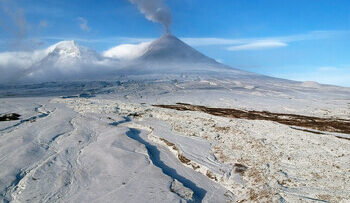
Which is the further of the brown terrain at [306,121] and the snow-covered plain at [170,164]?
Answer: the brown terrain at [306,121]

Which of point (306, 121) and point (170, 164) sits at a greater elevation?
point (170, 164)

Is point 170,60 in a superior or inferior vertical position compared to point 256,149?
superior

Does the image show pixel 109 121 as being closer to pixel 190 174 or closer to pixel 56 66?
pixel 190 174

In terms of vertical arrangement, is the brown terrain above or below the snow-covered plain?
below

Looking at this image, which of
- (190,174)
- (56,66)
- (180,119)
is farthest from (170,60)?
(190,174)

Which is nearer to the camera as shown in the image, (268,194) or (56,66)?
(268,194)

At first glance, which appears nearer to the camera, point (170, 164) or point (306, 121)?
point (170, 164)

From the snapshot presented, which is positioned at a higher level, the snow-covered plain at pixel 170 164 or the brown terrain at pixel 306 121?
the snow-covered plain at pixel 170 164

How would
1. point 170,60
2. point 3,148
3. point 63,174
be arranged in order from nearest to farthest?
point 63,174 < point 3,148 < point 170,60

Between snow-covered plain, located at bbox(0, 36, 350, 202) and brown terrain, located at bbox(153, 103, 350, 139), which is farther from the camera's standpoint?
brown terrain, located at bbox(153, 103, 350, 139)

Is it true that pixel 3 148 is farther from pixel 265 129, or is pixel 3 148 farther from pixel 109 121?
pixel 265 129

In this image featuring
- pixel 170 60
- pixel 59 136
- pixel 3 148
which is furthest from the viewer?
pixel 170 60
